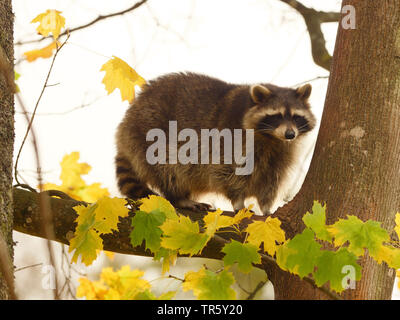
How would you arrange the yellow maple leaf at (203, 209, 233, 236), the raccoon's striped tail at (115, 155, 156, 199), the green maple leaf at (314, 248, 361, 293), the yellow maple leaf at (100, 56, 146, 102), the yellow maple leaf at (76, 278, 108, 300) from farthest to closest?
the raccoon's striped tail at (115, 155, 156, 199)
the yellow maple leaf at (76, 278, 108, 300)
the yellow maple leaf at (100, 56, 146, 102)
the yellow maple leaf at (203, 209, 233, 236)
the green maple leaf at (314, 248, 361, 293)

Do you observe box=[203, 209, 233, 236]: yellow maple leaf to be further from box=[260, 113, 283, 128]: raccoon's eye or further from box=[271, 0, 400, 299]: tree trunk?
box=[260, 113, 283, 128]: raccoon's eye

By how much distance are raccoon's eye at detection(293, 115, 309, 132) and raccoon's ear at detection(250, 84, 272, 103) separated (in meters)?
0.30

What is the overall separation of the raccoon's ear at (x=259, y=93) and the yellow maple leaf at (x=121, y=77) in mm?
1910

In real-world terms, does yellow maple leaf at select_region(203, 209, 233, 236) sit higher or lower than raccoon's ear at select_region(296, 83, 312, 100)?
lower

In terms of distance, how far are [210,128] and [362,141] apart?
77.3 inches

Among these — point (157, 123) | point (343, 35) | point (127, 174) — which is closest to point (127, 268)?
point (127, 174)

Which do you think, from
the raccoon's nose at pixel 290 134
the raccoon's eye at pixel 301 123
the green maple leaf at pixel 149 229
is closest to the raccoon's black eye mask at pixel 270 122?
the raccoon's eye at pixel 301 123

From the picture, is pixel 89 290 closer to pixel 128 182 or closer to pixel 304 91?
pixel 128 182

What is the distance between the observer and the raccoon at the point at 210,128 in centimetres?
417

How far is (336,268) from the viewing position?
5.58 feet

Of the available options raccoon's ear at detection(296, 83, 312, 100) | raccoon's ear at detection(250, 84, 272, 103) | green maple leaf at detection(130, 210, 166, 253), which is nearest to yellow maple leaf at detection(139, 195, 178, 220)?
green maple leaf at detection(130, 210, 166, 253)

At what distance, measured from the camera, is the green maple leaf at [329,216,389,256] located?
1.72 m
